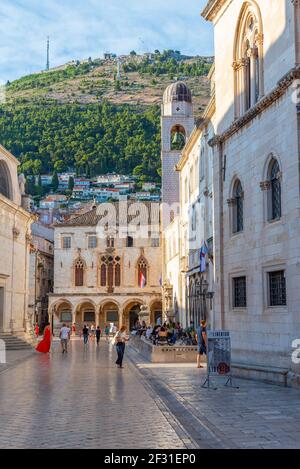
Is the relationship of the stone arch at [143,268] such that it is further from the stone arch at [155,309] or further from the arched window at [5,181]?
the arched window at [5,181]

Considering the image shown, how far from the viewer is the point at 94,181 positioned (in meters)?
176

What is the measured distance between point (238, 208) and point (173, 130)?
45860 mm

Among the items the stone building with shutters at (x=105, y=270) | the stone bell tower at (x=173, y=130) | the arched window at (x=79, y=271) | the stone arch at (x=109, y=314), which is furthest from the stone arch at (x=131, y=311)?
the stone bell tower at (x=173, y=130)

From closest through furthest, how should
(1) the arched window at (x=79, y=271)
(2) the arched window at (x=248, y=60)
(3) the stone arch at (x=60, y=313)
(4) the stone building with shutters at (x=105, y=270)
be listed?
(2) the arched window at (x=248, y=60) → (4) the stone building with shutters at (x=105, y=270) → (3) the stone arch at (x=60, y=313) → (1) the arched window at (x=79, y=271)

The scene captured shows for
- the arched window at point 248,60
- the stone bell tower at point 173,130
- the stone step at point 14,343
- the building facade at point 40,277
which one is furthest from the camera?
the building facade at point 40,277

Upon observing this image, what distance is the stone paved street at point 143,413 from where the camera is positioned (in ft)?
31.8

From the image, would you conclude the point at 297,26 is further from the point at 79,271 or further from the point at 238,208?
the point at 79,271

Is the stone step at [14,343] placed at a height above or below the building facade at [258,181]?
below


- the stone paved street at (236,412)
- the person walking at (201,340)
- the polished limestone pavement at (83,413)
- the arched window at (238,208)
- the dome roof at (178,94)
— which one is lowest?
the polished limestone pavement at (83,413)

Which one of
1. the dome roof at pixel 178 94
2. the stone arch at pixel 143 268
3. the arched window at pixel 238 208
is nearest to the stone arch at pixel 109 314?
the stone arch at pixel 143 268

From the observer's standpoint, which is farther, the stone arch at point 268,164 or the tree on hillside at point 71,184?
the tree on hillside at point 71,184

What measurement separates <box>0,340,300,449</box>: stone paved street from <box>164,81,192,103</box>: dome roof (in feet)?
158

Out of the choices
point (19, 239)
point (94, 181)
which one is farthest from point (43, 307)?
point (94, 181)

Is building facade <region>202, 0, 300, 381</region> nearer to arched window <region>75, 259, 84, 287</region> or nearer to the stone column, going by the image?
the stone column
